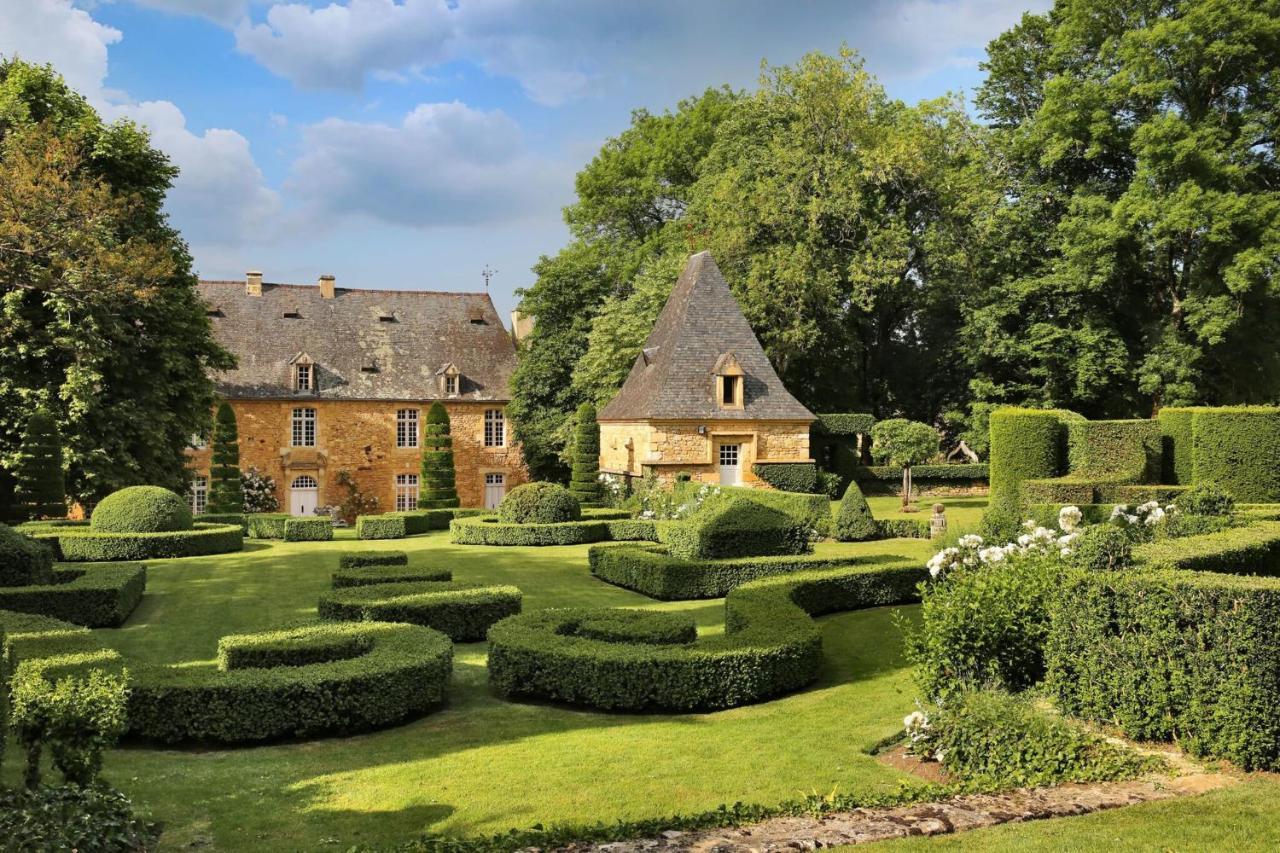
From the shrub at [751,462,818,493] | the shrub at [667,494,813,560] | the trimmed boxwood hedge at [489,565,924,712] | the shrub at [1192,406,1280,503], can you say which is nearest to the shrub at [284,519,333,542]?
the shrub at [667,494,813,560]

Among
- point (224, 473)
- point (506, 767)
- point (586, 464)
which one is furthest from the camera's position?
point (586, 464)

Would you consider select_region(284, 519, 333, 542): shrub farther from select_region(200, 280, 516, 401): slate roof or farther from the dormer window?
select_region(200, 280, 516, 401): slate roof

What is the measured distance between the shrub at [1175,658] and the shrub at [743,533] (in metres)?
10.1

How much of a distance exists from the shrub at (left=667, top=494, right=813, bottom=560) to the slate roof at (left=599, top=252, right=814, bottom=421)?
1263 cm

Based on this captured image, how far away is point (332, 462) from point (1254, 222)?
36390 millimetres

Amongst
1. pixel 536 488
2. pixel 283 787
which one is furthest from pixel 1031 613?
pixel 536 488

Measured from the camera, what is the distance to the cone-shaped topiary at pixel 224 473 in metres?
33.4

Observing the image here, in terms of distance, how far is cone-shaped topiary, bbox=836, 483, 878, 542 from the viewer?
2478 cm

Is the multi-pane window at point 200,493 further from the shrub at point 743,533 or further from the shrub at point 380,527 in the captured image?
the shrub at point 743,533

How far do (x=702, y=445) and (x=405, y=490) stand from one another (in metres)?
17.3

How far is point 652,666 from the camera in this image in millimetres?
10508

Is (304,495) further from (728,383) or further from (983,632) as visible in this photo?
(983,632)

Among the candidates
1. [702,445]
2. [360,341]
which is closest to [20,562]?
[702,445]

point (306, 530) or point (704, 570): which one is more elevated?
point (306, 530)
